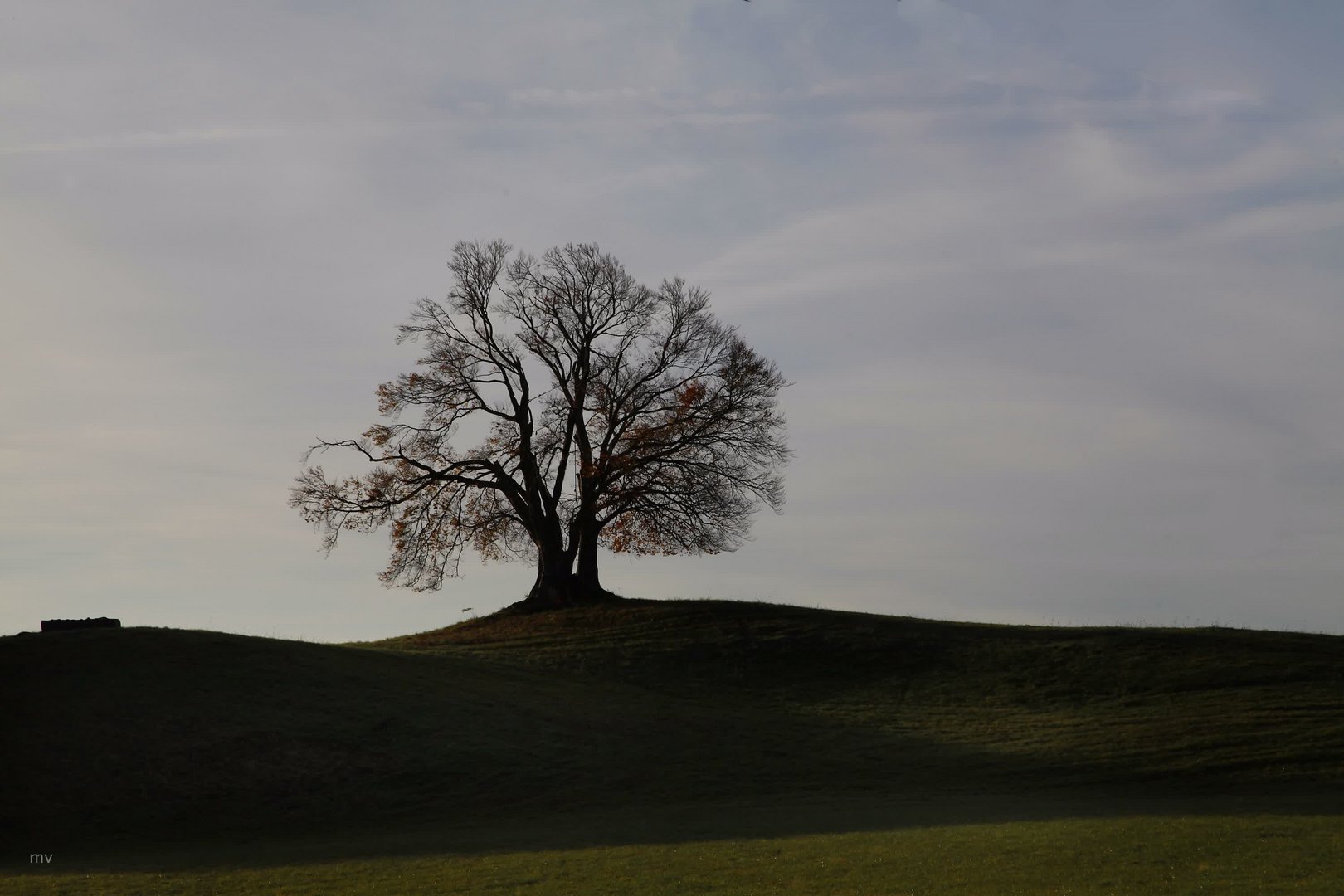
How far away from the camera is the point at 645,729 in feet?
97.5

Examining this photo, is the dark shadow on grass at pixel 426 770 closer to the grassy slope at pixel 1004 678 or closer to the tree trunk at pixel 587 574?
the grassy slope at pixel 1004 678

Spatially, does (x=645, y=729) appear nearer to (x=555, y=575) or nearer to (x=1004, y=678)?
(x=1004, y=678)

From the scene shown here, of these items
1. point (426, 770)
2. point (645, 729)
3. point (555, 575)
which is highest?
point (555, 575)

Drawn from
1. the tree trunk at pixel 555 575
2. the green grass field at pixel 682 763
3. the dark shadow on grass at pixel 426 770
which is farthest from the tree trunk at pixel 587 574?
the dark shadow on grass at pixel 426 770

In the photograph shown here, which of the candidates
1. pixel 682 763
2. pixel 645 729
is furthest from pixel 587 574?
pixel 682 763

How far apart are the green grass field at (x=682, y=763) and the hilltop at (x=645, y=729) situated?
0.09 m

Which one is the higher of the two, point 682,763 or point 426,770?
point 426,770

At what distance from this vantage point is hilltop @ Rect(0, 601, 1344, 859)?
24.2 m

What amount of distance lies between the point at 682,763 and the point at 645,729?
9.03ft

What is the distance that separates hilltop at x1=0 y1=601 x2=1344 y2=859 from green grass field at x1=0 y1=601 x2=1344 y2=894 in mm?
92

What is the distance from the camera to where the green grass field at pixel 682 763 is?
59.5 feet

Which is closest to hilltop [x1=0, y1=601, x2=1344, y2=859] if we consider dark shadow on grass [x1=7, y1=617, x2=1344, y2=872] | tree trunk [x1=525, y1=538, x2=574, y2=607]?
dark shadow on grass [x1=7, y1=617, x2=1344, y2=872]

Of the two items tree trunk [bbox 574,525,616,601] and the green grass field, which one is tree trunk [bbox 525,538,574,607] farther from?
the green grass field

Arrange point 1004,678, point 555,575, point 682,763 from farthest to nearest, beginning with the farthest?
point 555,575 → point 1004,678 → point 682,763
